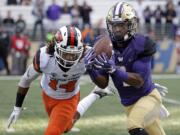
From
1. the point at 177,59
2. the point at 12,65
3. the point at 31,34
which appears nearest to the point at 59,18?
the point at 31,34

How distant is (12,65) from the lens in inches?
643

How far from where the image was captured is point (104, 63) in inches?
188

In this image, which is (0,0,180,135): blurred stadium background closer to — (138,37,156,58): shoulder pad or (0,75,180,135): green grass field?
(0,75,180,135): green grass field

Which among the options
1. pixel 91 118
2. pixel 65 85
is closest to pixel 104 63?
pixel 65 85

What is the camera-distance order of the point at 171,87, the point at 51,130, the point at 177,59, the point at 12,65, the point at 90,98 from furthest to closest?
the point at 177,59
the point at 12,65
the point at 171,87
the point at 90,98
the point at 51,130

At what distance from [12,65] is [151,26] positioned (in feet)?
14.8

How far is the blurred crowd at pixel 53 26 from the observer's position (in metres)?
16.1

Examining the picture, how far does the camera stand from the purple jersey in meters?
5.11

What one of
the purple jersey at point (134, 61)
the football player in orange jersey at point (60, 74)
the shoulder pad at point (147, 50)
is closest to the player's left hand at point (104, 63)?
the purple jersey at point (134, 61)

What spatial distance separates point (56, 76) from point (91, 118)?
9.36ft

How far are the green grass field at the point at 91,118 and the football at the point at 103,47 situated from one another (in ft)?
8.41

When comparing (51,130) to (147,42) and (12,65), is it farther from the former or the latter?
(12,65)

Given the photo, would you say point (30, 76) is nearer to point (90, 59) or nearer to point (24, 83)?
point (24, 83)

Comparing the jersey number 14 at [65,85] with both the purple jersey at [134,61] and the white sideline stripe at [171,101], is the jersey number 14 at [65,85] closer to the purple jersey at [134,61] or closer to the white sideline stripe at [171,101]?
the purple jersey at [134,61]
